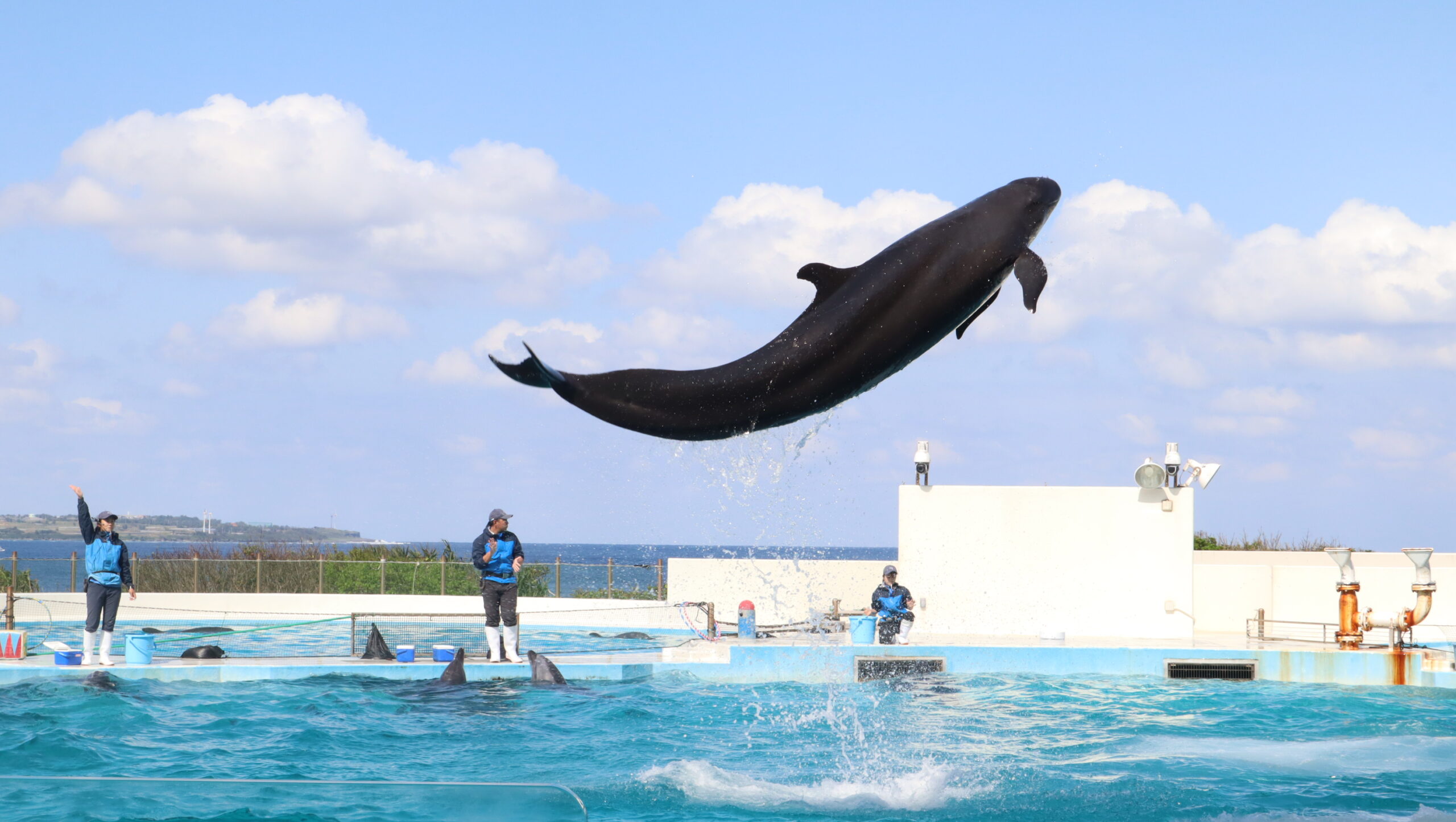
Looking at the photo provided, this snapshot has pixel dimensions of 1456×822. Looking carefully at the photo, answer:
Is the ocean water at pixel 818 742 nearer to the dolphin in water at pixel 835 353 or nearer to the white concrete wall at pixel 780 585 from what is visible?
the dolphin in water at pixel 835 353

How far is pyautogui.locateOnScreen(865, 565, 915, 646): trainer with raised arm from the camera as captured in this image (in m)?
15.3

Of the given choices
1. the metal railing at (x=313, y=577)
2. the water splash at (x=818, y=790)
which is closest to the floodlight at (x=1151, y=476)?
the water splash at (x=818, y=790)

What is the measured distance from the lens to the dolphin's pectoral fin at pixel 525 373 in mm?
4969

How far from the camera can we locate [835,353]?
529 cm

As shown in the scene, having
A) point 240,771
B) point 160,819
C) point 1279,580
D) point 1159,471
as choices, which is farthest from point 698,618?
point 160,819

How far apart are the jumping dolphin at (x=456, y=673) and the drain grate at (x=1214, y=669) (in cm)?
800

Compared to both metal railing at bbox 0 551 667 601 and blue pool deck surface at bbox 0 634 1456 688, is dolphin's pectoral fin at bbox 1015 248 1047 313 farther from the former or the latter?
metal railing at bbox 0 551 667 601

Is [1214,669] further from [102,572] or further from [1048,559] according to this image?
[102,572]

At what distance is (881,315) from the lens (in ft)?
17.5

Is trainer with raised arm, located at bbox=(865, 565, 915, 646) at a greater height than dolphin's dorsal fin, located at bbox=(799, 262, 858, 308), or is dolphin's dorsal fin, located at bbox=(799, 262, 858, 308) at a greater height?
dolphin's dorsal fin, located at bbox=(799, 262, 858, 308)

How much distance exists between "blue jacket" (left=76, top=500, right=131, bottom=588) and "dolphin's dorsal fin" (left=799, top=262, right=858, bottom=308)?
9.87 meters

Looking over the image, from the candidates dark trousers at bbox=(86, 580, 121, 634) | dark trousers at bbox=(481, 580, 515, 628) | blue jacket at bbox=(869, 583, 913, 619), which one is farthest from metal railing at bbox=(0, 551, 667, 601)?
dark trousers at bbox=(86, 580, 121, 634)

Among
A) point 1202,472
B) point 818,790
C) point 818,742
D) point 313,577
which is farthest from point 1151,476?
point 313,577

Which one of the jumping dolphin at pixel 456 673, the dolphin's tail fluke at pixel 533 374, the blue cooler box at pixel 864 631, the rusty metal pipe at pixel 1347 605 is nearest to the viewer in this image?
the dolphin's tail fluke at pixel 533 374
